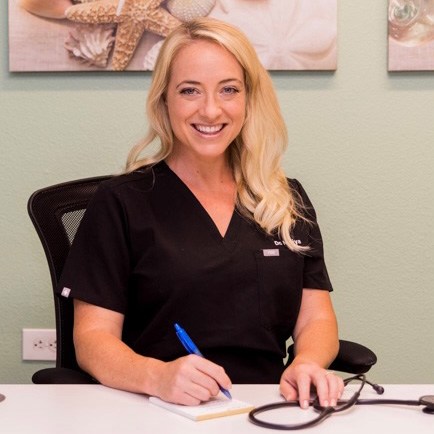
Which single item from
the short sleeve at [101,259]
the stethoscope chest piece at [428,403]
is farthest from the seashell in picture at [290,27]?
the stethoscope chest piece at [428,403]

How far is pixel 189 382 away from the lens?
3.99ft

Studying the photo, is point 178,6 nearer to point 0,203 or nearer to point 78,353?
point 0,203

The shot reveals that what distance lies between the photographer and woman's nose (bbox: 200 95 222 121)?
1.71 metres

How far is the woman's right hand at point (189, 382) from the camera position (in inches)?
47.6

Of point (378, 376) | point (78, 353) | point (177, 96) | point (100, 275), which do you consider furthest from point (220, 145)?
point (378, 376)

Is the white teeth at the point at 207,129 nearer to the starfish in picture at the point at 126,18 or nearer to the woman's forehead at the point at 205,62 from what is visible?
the woman's forehead at the point at 205,62

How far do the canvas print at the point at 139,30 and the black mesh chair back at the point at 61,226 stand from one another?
2.04 feet

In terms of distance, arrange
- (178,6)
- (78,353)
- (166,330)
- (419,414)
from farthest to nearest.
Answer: (178,6), (166,330), (78,353), (419,414)

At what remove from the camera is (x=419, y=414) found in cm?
118

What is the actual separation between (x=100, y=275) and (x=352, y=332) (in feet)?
3.40

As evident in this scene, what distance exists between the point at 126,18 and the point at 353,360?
125 cm

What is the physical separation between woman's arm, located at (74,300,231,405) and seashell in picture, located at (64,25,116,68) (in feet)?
3.14

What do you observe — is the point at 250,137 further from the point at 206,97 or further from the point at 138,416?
the point at 138,416

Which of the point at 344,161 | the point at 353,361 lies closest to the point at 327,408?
the point at 353,361
